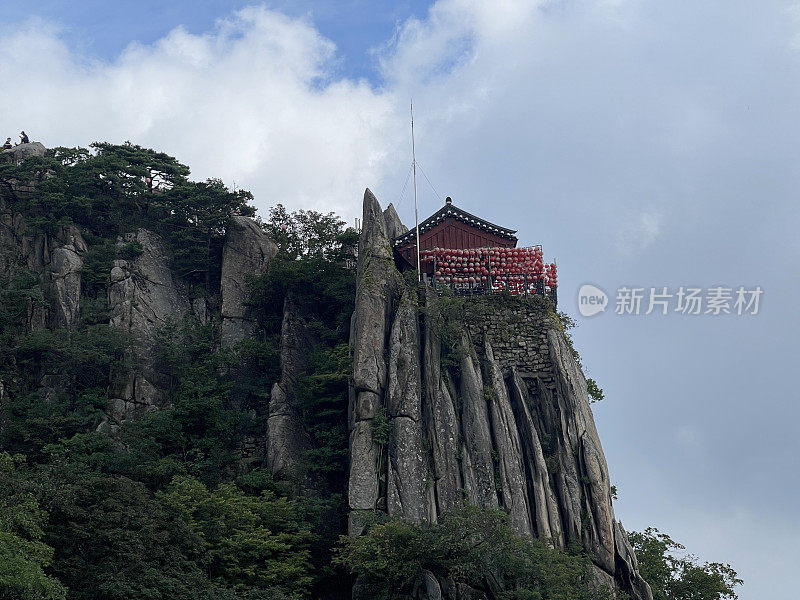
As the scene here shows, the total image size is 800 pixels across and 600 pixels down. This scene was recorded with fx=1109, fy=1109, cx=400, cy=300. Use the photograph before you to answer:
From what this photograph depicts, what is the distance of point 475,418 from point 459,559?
264 inches

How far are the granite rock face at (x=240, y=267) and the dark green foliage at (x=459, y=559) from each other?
1441 cm

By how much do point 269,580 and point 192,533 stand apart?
3.01 meters

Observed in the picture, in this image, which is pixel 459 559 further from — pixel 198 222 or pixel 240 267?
pixel 198 222

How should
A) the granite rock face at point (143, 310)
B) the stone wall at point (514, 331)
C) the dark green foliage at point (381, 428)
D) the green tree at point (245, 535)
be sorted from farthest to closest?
the granite rock face at point (143, 310) → the stone wall at point (514, 331) → the dark green foliage at point (381, 428) → the green tree at point (245, 535)

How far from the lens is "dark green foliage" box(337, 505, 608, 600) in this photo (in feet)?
110

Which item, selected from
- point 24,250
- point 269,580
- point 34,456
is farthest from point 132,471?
point 24,250

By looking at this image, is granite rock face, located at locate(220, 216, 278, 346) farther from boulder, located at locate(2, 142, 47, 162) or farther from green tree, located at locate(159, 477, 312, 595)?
green tree, located at locate(159, 477, 312, 595)

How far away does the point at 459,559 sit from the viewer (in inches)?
1320

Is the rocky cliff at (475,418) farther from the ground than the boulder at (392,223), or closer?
closer

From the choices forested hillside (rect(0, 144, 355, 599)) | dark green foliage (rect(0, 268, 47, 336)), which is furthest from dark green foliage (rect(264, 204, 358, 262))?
dark green foliage (rect(0, 268, 47, 336))

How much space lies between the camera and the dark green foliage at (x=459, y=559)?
33.5 metres

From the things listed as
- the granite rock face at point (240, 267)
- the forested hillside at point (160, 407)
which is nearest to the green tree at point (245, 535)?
the forested hillside at point (160, 407)

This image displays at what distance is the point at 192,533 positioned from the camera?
3353cm

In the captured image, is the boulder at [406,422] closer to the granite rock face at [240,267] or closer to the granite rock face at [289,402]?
the granite rock face at [289,402]
